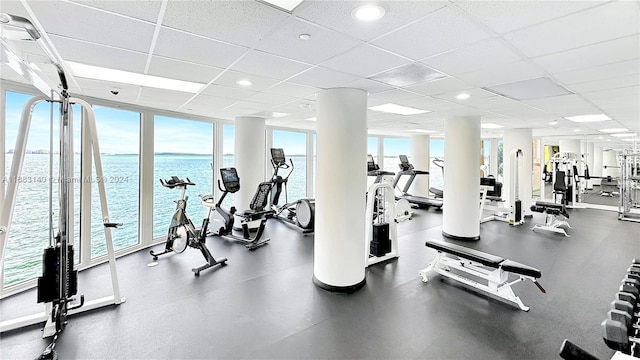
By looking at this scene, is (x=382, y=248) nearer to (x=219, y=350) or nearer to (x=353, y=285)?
(x=353, y=285)

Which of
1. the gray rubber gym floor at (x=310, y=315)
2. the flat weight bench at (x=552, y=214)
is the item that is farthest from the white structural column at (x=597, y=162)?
the gray rubber gym floor at (x=310, y=315)

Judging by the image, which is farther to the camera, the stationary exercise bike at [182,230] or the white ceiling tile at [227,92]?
the stationary exercise bike at [182,230]

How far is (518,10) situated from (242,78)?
2.47 metres

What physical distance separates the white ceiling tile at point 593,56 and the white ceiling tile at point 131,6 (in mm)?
2862

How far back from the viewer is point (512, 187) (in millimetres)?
7965

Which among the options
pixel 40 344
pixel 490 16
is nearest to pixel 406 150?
pixel 490 16

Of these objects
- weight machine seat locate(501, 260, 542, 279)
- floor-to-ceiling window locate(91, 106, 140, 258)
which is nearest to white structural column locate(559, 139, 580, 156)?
weight machine seat locate(501, 260, 542, 279)

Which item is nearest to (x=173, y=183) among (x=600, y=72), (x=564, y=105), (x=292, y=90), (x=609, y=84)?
(x=292, y=90)

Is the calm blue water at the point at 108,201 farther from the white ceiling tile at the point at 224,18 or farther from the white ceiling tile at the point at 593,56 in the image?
the white ceiling tile at the point at 593,56

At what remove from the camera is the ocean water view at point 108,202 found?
11.0ft

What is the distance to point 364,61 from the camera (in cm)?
252

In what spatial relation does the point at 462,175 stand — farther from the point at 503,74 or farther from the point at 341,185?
the point at 341,185

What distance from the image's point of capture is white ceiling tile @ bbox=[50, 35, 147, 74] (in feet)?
7.23

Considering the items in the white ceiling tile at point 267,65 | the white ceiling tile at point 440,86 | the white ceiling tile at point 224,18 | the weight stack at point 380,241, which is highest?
the white ceiling tile at point 440,86
